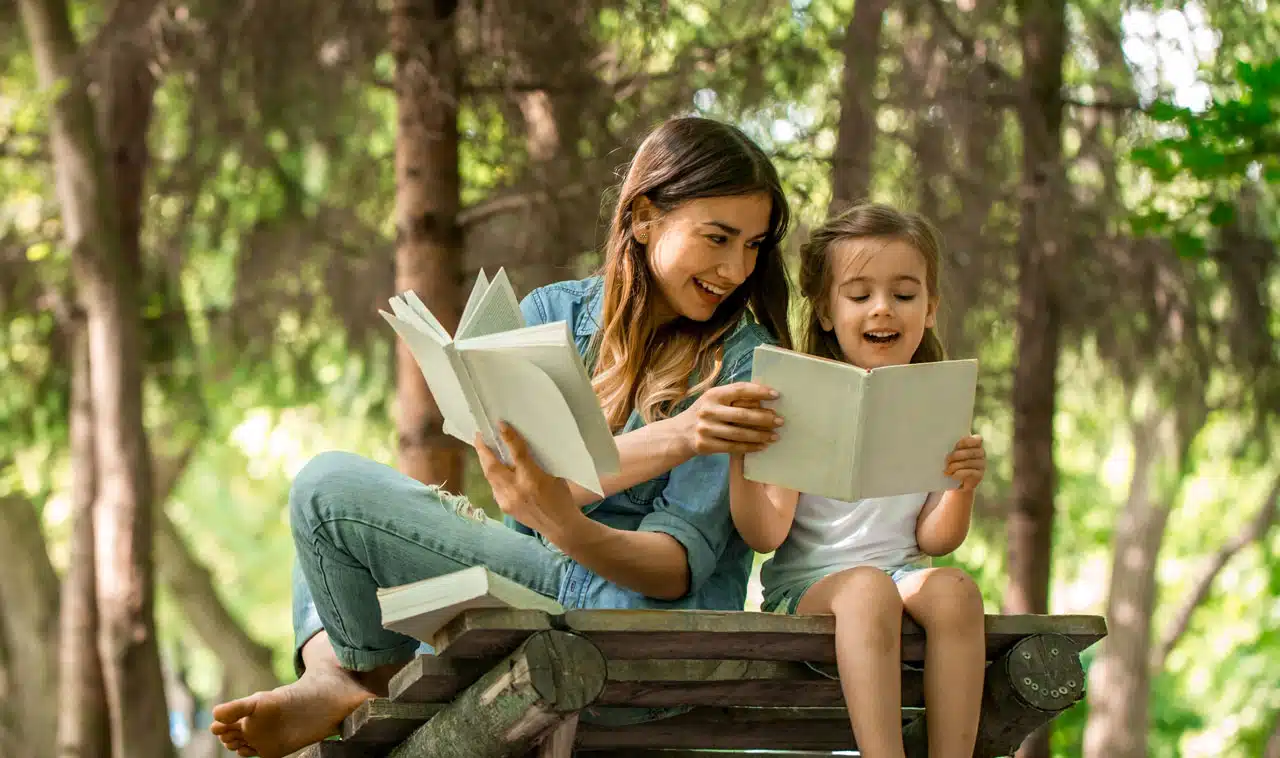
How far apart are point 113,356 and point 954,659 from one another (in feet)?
18.1

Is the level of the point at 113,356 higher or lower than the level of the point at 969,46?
lower

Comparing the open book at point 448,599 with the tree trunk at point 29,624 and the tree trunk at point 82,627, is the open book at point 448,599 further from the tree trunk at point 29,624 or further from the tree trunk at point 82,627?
the tree trunk at point 29,624

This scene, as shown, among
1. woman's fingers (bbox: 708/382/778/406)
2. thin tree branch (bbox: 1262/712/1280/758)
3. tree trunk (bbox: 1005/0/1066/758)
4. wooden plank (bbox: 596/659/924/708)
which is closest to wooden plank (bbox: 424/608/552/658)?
wooden plank (bbox: 596/659/924/708)

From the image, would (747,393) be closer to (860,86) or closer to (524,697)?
(524,697)

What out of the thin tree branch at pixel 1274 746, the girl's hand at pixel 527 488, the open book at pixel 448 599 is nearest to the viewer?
the open book at pixel 448 599

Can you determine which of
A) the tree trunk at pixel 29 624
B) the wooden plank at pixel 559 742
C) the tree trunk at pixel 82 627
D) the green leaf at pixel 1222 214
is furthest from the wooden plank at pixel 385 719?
→ the tree trunk at pixel 29 624

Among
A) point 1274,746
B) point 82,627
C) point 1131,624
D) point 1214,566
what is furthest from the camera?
point 1214,566

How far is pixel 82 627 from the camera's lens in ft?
25.5

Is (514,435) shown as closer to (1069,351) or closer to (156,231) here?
(1069,351)

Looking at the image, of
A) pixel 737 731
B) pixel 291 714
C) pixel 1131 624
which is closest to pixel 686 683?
pixel 737 731

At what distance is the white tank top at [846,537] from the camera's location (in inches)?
123

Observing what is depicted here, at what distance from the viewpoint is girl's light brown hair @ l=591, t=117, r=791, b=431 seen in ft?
10.3

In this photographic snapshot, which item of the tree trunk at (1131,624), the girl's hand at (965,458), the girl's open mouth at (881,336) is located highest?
the girl's open mouth at (881,336)

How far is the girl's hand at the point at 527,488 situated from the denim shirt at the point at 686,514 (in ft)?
0.71
